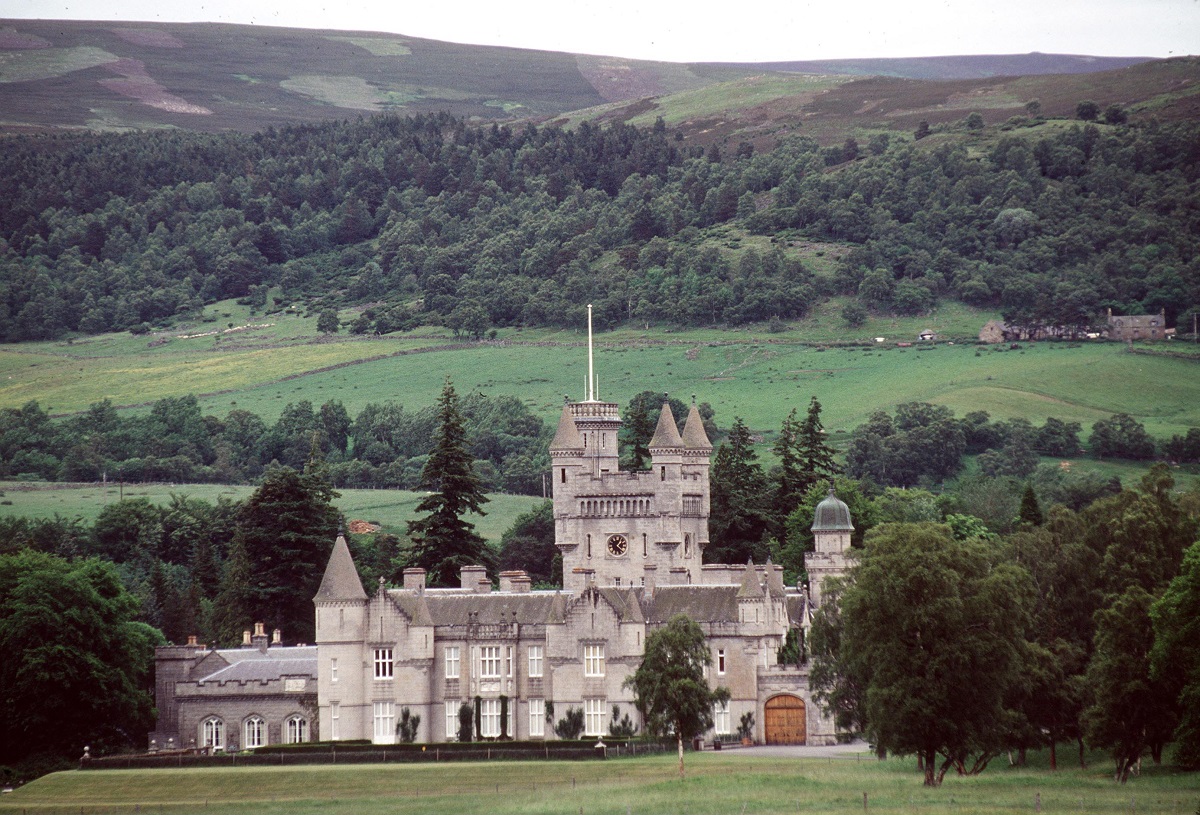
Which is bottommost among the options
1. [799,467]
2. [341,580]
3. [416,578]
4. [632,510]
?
[416,578]

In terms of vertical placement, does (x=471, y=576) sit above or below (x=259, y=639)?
above

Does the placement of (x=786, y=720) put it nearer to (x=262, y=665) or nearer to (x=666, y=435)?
(x=666, y=435)

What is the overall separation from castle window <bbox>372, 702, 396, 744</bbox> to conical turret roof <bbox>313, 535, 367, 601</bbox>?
4.83 meters

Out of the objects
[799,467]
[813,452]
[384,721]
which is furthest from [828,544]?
[799,467]

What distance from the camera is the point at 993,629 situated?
227ft

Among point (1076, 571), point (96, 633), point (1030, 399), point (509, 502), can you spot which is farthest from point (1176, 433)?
point (96, 633)

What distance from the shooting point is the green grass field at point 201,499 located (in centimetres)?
15650

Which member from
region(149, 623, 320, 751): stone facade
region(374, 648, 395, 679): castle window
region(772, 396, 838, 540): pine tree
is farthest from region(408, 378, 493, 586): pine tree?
region(374, 648, 395, 679): castle window

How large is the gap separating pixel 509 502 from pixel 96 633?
254ft

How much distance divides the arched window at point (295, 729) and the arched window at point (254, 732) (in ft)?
3.24

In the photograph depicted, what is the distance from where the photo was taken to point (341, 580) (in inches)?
3529

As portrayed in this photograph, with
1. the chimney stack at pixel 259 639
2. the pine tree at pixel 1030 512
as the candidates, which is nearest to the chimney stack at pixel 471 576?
the chimney stack at pixel 259 639

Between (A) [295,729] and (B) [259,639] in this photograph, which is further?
(B) [259,639]

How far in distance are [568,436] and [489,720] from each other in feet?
56.0
